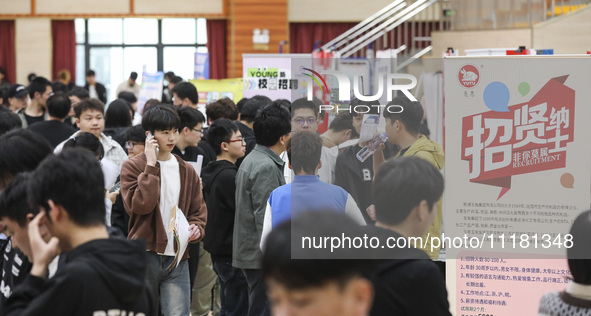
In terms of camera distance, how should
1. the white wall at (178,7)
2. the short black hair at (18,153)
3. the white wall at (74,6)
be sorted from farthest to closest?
the white wall at (178,7), the white wall at (74,6), the short black hair at (18,153)

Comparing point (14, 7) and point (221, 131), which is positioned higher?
point (14, 7)

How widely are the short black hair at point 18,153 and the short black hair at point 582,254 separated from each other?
171 cm

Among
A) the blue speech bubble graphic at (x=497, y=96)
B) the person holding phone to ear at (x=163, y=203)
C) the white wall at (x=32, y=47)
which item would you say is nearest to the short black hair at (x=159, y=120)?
the person holding phone to ear at (x=163, y=203)

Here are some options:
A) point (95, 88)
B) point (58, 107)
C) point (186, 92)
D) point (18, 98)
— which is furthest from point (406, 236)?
point (95, 88)

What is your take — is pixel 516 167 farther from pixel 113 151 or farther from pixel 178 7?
pixel 178 7

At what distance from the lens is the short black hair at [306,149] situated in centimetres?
241

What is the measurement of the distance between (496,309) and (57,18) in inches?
583

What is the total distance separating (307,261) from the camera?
4.54 ft

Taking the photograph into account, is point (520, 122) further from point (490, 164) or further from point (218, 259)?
point (218, 259)

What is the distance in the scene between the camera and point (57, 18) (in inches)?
630

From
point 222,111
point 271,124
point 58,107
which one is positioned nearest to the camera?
point 271,124

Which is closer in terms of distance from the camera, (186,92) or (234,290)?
(234,290)

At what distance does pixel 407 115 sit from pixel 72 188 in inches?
40.1

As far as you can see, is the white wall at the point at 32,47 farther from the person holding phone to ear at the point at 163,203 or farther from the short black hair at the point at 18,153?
the short black hair at the point at 18,153
